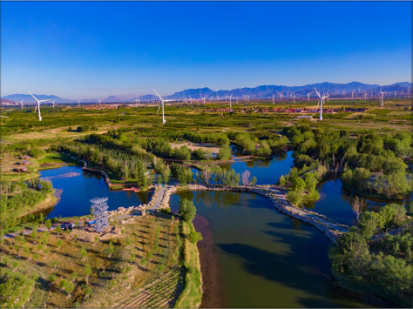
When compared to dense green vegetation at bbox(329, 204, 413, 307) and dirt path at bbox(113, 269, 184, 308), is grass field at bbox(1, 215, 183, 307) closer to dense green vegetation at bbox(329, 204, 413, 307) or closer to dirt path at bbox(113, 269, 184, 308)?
dirt path at bbox(113, 269, 184, 308)

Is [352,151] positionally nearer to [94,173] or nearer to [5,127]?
[94,173]

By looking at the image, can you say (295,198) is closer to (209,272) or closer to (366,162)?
(209,272)

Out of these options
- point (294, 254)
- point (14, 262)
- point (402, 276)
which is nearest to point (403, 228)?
point (402, 276)

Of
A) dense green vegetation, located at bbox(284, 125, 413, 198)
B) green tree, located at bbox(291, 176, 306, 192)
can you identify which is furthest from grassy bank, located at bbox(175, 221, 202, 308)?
dense green vegetation, located at bbox(284, 125, 413, 198)

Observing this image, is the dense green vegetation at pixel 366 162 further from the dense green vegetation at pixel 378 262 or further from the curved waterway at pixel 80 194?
the curved waterway at pixel 80 194

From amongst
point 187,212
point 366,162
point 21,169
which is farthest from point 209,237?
point 21,169
